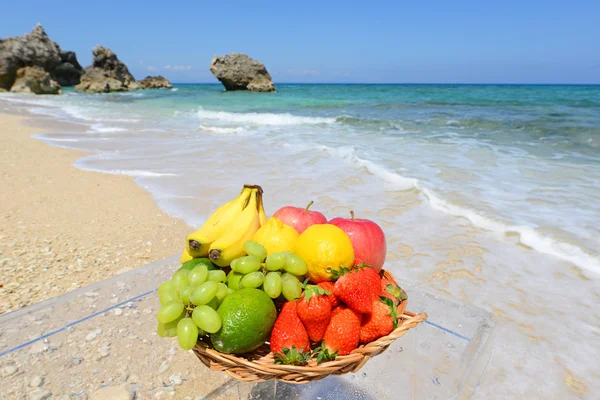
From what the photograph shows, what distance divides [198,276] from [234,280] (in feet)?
0.44

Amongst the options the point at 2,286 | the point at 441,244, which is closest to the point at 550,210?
the point at 441,244

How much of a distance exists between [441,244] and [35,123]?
13.8 m

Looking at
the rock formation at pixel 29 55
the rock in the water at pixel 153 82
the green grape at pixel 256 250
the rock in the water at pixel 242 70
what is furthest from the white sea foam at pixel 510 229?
the rock in the water at pixel 153 82

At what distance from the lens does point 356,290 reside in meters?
1.32

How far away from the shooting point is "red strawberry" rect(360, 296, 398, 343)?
4.34 feet

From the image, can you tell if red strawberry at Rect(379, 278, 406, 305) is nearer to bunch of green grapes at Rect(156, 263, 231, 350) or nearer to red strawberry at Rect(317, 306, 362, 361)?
red strawberry at Rect(317, 306, 362, 361)

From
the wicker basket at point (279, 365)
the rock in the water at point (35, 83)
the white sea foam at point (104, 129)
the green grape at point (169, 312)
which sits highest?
the rock in the water at point (35, 83)

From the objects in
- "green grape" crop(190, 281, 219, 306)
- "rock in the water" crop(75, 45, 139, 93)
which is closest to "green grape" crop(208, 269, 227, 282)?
"green grape" crop(190, 281, 219, 306)

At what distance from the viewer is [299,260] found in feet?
4.66

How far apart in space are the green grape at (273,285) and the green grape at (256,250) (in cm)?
11

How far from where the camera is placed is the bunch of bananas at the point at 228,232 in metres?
1.55

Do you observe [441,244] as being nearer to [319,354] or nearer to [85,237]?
[319,354]

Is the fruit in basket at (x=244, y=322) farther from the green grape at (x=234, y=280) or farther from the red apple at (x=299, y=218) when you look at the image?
the red apple at (x=299, y=218)

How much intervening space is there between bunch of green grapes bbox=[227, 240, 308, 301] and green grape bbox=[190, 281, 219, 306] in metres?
0.12
